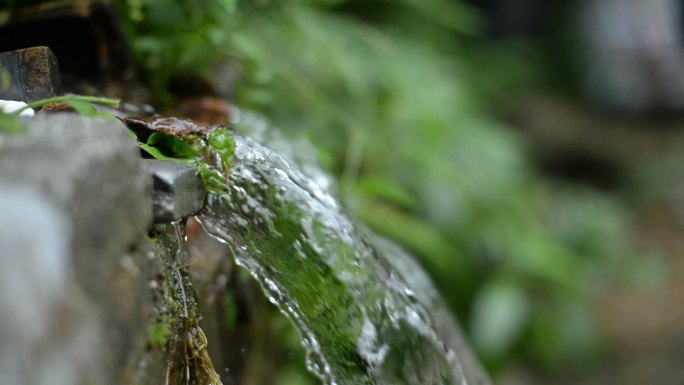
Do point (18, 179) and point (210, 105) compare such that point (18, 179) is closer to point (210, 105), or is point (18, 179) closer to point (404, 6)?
point (210, 105)

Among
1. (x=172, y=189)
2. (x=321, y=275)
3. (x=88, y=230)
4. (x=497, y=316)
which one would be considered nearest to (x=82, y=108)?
(x=172, y=189)

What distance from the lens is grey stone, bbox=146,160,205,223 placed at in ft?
3.66

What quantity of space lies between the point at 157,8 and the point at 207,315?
0.87 metres

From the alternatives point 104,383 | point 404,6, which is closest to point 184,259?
point 104,383

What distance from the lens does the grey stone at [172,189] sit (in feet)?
3.66

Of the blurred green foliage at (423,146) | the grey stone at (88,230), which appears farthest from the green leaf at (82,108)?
the blurred green foliage at (423,146)

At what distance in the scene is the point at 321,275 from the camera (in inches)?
53.1

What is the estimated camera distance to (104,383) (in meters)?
0.88

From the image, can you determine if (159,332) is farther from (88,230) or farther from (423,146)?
(423,146)

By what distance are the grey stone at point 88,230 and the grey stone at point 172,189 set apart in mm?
82

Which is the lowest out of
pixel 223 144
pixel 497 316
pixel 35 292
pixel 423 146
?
pixel 497 316

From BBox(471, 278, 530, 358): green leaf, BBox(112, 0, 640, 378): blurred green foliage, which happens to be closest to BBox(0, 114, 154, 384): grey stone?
BBox(112, 0, 640, 378): blurred green foliage

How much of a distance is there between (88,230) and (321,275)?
1.84 ft

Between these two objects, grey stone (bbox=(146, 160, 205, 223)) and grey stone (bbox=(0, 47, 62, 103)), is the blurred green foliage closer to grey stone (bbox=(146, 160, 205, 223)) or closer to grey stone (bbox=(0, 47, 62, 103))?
grey stone (bbox=(0, 47, 62, 103))
